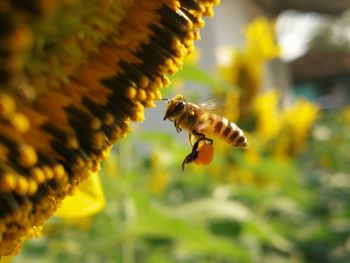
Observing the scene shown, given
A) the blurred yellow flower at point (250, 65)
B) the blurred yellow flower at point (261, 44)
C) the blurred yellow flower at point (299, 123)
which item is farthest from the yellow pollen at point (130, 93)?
the blurred yellow flower at point (299, 123)

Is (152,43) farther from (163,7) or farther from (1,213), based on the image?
(1,213)

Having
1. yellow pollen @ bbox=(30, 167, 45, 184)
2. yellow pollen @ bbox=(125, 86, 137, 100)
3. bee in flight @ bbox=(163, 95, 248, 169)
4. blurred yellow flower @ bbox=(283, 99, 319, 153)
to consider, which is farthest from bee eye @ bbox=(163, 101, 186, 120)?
blurred yellow flower @ bbox=(283, 99, 319, 153)

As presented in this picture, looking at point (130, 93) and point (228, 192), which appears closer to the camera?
point (130, 93)

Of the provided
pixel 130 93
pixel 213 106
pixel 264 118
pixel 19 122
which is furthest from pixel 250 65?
pixel 19 122

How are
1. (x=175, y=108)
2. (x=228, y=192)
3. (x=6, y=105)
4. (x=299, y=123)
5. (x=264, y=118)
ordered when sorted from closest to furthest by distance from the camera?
1. (x=6, y=105)
2. (x=175, y=108)
3. (x=228, y=192)
4. (x=264, y=118)
5. (x=299, y=123)

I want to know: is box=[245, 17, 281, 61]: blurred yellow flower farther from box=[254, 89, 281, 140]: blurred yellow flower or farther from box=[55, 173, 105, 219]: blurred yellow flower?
box=[55, 173, 105, 219]: blurred yellow flower

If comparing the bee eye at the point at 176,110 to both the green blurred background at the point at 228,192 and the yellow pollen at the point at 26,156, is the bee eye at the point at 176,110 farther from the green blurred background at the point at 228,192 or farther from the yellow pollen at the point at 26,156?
the yellow pollen at the point at 26,156

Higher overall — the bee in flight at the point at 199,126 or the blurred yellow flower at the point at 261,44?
the blurred yellow flower at the point at 261,44

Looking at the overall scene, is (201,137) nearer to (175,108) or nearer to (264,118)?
(175,108)
